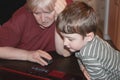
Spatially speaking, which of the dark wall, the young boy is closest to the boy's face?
the young boy

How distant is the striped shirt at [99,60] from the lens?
109 centimetres

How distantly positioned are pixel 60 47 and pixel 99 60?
328 mm

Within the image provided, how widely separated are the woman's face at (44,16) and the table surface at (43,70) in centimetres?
19

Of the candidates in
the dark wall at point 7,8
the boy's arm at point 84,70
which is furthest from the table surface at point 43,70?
the dark wall at point 7,8

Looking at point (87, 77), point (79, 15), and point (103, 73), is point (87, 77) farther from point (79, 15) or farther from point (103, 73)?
point (79, 15)

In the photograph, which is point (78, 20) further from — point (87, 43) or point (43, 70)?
point (43, 70)

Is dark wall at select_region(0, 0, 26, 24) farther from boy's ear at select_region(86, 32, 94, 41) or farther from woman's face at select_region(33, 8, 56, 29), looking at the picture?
boy's ear at select_region(86, 32, 94, 41)

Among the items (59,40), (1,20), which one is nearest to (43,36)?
(59,40)

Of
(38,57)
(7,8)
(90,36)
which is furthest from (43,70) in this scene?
(7,8)

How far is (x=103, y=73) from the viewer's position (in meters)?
1.11

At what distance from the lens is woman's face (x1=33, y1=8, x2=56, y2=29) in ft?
4.00

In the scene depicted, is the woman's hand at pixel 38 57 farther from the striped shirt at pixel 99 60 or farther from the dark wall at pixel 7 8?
the dark wall at pixel 7 8

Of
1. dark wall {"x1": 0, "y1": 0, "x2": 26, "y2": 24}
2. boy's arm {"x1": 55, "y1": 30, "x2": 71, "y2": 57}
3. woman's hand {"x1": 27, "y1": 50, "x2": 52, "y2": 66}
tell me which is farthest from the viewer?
dark wall {"x1": 0, "y1": 0, "x2": 26, "y2": 24}

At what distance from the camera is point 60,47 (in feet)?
4.46
